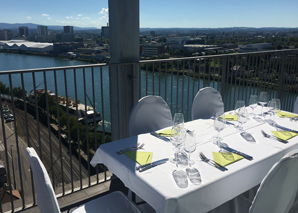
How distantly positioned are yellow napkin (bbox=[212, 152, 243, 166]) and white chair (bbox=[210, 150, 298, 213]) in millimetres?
298

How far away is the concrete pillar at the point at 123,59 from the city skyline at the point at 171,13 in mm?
39387

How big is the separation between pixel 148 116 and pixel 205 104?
764mm

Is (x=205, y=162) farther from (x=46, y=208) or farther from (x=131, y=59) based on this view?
(x=131, y=59)

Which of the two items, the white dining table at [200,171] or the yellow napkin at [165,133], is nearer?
the white dining table at [200,171]

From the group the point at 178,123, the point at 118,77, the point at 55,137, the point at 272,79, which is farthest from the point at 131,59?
the point at 55,137

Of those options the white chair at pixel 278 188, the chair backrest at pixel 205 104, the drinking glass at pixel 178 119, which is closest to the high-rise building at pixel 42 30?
the chair backrest at pixel 205 104

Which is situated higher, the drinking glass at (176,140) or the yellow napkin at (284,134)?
the drinking glass at (176,140)

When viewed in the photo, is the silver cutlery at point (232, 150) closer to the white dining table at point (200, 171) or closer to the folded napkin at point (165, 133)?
the white dining table at point (200, 171)

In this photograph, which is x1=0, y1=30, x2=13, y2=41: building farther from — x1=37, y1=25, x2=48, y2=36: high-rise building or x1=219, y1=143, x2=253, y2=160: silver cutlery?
x1=219, y1=143, x2=253, y2=160: silver cutlery

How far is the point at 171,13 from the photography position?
61.6 meters

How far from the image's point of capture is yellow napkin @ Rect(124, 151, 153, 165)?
5.32 ft

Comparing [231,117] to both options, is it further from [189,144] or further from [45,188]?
[45,188]

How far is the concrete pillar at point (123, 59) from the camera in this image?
9.45ft

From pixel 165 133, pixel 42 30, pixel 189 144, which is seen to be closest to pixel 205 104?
pixel 165 133
